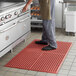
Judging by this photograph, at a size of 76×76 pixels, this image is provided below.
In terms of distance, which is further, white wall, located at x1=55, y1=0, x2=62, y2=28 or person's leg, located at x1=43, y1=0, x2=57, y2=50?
white wall, located at x1=55, y1=0, x2=62, y2=28

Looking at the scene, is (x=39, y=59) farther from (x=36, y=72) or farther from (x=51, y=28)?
(x=51, y=28)

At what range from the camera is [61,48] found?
4.14 meters

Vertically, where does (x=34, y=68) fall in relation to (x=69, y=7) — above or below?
below

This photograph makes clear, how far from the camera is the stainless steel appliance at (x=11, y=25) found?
3490 millimetres

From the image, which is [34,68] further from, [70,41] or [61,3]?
[61,3]

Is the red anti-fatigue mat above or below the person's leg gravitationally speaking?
below

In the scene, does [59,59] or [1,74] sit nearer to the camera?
[1,74]

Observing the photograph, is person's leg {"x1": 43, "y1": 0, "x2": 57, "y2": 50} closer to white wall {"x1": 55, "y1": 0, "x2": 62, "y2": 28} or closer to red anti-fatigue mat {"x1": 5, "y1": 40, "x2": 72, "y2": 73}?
red anti-fatigue mat {"x1": 5, "y1": 40, "x2": 72, "y2": 73}

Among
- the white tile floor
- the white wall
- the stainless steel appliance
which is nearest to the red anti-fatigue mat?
the white tile floor

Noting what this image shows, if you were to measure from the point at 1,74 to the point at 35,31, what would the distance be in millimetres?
2356

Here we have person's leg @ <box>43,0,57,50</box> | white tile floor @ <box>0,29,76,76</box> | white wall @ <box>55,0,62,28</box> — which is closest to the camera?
white tile floor @ <box>0,29,76,76</box>

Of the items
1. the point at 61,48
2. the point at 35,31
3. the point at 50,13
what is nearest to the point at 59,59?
the point at 61,48

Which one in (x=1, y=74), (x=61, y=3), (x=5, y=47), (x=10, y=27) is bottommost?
(x=1, y=74)

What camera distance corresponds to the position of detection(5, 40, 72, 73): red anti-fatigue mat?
336 centimetres
